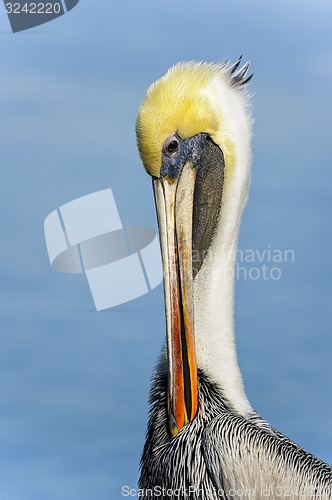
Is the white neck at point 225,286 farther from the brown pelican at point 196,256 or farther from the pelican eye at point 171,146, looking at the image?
the pelican eye at point 171,146

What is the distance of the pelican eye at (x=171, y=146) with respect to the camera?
362 centimetres

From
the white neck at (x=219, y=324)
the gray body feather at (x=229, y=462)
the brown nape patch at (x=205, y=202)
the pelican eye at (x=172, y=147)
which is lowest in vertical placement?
the gray body feather at (x=229, y=462)

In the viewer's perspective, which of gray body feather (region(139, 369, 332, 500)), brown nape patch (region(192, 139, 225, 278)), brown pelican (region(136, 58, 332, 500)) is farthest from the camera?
brown nape patch (region(192, 139, 225, 278))

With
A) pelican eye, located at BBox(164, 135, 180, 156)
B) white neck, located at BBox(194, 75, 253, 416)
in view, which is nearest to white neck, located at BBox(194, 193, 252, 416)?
white neck, located at BBox(194, 75, 253, 416)

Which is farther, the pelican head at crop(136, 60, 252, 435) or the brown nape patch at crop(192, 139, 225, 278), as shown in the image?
the brown nape patch at crop(192, 139, 225, 278)

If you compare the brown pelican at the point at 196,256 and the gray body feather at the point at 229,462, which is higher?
the brown pelican at the point at 196,256

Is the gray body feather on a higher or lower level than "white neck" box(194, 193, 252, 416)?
lower

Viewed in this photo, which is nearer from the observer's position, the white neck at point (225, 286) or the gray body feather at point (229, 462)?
the gray body feather at point (229, 462)

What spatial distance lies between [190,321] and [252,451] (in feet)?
2.15

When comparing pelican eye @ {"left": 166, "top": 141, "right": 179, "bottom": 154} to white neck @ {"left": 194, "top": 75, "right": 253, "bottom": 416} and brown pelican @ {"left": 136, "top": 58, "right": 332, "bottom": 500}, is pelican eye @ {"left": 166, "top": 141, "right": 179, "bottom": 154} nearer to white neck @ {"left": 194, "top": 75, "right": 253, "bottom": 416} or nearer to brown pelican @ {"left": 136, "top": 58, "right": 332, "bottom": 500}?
brown pelican @ {"left": 136, "top": 58, "right": 332, "bottom": 500}

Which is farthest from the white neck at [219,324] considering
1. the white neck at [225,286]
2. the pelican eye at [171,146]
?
the pelican eye at [171,146]

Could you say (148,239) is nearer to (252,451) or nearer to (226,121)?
(226,121)

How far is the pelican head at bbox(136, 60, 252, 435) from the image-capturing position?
360 centimetres

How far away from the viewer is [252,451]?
11.0 feet
